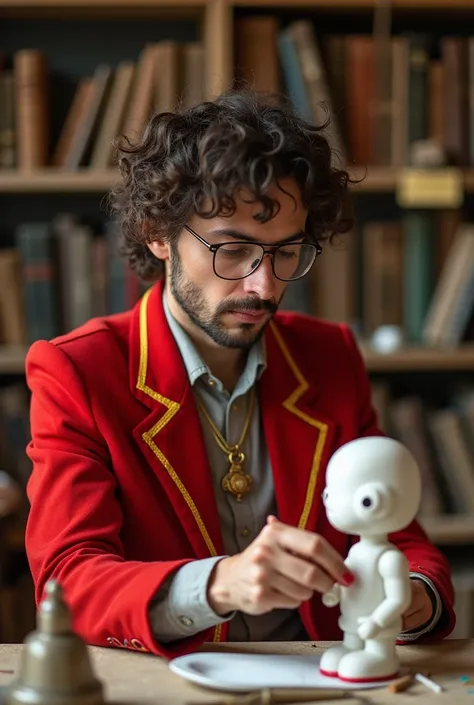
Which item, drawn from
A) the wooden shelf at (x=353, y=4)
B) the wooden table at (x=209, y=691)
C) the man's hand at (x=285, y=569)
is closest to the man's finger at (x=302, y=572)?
the man's hand at (x=285, y=569)

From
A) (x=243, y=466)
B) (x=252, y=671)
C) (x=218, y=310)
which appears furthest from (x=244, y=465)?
(x=252, y=671)

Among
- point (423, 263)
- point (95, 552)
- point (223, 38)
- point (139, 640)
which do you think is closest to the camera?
point (139, 640)

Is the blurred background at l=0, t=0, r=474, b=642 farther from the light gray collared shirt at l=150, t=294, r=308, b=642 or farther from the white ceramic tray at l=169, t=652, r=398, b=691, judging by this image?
the white ceramic tray at l=169, t=652, r=398, b=691

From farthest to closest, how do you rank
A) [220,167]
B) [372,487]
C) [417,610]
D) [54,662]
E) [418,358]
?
1. [418,358]
2. [220,167]
3. [417,610]
4. [372,487]
5. [54,662]

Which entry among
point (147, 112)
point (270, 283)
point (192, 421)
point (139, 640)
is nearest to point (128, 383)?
point (192, 421)

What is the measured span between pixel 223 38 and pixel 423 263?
72 centimetres

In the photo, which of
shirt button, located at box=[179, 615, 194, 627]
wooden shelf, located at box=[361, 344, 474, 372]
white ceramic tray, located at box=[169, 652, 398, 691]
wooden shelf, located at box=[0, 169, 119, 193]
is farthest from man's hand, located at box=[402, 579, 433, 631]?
wooden shelf, located at box=[0, 169, 119, 193]

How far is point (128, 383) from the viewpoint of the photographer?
1.53m

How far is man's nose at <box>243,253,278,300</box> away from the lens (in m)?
1.47

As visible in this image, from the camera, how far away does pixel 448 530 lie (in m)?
2.54

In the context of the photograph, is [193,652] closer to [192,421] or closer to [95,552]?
[95,552]

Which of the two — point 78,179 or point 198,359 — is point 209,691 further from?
point 78,179

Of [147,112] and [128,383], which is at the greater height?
[147,112]

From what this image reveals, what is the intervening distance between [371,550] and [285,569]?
9cm
